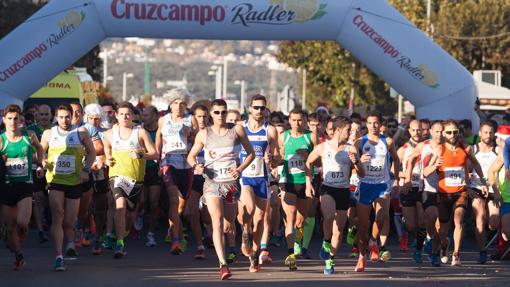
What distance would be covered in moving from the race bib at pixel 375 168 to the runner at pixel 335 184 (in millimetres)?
415

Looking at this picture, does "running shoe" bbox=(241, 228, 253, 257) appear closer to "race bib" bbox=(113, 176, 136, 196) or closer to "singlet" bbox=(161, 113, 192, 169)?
"race bib" bbox=(113, 176, 136, 196)

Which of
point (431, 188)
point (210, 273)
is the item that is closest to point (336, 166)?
point (431, 188)

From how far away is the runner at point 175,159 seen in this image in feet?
52.9

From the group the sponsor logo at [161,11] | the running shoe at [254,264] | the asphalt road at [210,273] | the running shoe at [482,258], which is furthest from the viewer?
the sponsor logo at [161,11]

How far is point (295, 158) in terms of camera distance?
15.2 m

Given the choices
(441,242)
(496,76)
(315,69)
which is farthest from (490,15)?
(441,242)

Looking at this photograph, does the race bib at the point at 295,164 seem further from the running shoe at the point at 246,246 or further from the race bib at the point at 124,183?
the race bib at the point at 124,183

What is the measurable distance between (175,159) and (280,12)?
4922mm

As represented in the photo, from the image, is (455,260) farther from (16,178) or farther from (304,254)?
(16,178)

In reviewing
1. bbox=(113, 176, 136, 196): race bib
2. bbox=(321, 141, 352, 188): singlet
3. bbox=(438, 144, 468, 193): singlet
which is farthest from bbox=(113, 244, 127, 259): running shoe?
bbox=(438, 144, 468, 193): singlet

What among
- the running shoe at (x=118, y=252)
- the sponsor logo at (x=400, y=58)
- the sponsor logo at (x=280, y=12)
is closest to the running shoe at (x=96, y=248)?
the running shoe at (x=118, y=252)

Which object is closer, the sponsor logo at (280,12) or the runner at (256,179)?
the runner at (256,179)

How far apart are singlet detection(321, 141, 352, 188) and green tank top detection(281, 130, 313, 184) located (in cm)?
99

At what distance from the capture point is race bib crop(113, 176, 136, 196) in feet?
49.1
